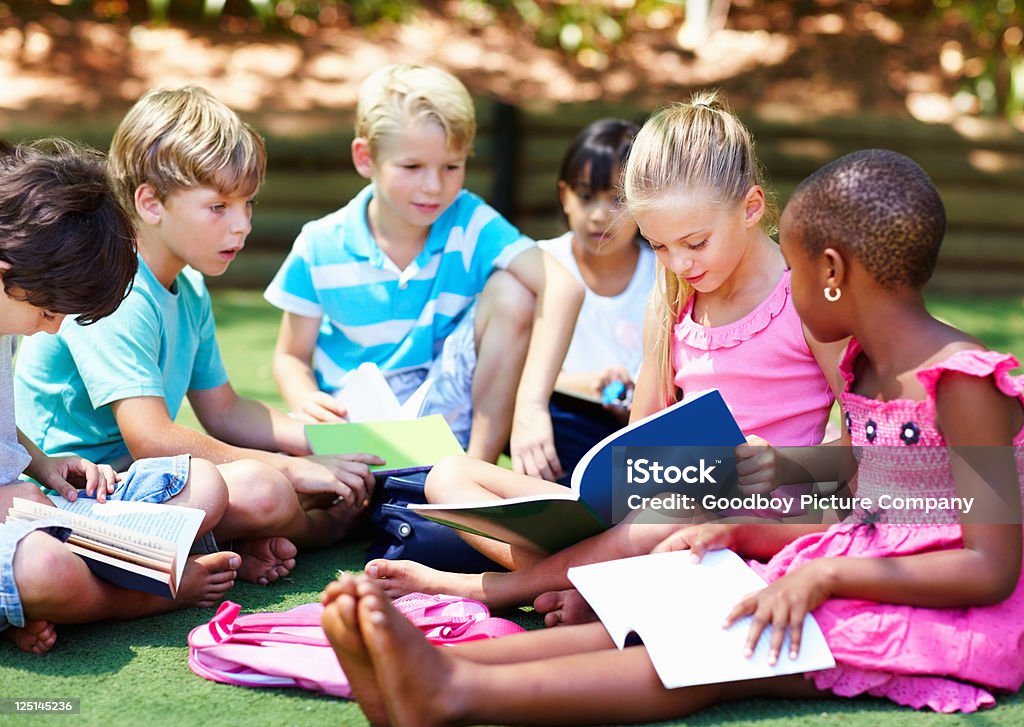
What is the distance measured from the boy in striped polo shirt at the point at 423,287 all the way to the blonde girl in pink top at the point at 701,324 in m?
0.47

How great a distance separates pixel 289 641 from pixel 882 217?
3.95 ft

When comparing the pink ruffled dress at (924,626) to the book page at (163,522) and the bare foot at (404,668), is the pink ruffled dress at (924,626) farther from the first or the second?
the book page at (163,522)

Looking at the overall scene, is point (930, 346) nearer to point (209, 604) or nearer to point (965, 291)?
point (209, 604)

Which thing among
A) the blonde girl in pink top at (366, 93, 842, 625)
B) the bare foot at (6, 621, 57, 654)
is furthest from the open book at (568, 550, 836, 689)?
the bare foot at (6, 621, 57, 654)

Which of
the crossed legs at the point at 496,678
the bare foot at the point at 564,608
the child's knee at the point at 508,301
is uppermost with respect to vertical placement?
the child's knee at the point at 508,301

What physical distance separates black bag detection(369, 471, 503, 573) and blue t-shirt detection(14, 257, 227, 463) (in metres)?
0.55

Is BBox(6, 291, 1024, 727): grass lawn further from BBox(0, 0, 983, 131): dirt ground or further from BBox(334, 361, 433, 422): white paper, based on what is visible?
BBox(0, 0, 983, 131): dirt ground

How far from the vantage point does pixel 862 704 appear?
1819 mm

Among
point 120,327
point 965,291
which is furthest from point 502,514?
point 965,291

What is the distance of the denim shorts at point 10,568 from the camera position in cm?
194

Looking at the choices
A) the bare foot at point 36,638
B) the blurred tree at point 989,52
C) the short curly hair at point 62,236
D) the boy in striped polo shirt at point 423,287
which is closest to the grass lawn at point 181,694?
the bare foot at point 36,638

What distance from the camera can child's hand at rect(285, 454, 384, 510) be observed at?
2.51 m

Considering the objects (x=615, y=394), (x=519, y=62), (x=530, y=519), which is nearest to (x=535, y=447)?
(x=615, y=394)

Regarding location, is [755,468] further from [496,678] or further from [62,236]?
[62,236]
